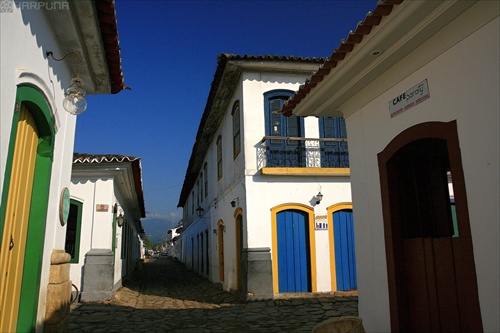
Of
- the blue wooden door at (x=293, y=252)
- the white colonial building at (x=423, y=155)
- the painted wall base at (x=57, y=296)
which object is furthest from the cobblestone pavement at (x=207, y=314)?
the white colonial building at (x=423, y=155)

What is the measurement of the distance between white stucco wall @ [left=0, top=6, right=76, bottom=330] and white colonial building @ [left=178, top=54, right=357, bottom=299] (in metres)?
5.60

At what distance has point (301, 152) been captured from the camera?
35.7 ft

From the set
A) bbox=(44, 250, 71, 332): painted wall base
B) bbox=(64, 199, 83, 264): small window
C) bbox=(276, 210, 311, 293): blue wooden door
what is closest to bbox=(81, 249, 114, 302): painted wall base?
bbox=(64, 199, 83, 264): small window

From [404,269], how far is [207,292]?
955 cm

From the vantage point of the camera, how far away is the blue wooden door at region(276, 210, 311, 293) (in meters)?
10.0

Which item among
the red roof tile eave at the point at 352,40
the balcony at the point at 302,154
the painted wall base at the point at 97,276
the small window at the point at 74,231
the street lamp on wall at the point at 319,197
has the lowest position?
the painted wall base at the point at 97,276

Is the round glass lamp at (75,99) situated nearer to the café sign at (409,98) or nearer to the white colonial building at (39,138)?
the white colonial building at (39,138)

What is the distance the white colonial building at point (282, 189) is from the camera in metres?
10.1

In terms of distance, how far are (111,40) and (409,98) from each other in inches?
128

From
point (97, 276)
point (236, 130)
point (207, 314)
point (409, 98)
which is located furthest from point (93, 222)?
point (409, 98)

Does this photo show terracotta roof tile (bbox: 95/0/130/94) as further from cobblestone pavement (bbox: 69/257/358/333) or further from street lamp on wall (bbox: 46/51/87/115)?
cobblestone pavement (bbox: 69/257/358/333)

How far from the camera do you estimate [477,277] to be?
126 inches

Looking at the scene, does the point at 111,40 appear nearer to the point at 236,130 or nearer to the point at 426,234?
the point at 426,234

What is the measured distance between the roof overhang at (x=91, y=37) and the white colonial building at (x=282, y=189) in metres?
5.32
